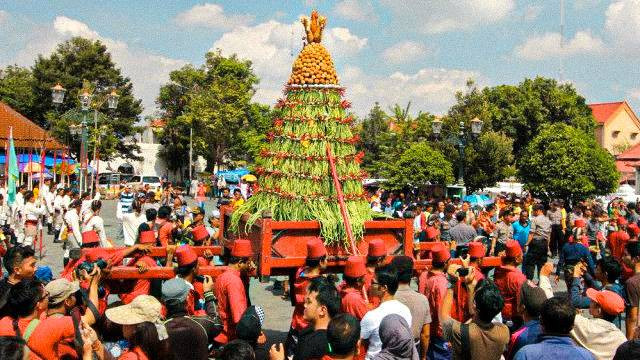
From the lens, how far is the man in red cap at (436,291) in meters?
5.46

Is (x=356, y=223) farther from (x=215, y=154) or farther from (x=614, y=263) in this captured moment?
(x=215, y=154)

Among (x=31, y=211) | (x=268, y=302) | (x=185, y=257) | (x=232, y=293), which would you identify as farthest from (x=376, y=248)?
(x=31, y=211)

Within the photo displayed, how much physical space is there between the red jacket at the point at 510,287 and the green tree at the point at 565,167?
20.9 m

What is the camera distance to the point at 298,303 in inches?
220

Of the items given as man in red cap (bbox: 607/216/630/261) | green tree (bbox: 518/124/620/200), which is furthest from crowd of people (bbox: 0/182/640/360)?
green tree (bbox: 518/124/620/200)

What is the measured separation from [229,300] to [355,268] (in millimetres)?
1181

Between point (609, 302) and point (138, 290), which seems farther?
point (138, 290)

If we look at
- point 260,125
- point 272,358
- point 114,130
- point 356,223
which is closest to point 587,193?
point 356,223

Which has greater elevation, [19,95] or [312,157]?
[19,95]

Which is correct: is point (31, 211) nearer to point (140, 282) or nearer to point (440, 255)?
point (140, 282)

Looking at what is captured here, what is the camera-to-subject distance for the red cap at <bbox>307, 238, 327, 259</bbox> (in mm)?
5402

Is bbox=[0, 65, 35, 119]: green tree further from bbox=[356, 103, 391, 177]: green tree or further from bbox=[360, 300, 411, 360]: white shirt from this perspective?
bbox=[360, 300, 411, 360]: white shirt

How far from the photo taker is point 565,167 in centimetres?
2520

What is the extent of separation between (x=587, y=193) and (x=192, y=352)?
25049 mm
